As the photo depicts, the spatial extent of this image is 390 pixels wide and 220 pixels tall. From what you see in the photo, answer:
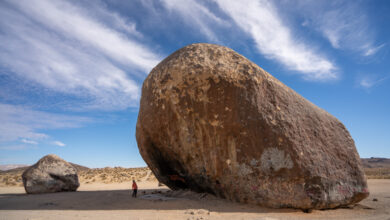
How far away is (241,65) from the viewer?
6.46 m

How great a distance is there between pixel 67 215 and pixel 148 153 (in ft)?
9.31

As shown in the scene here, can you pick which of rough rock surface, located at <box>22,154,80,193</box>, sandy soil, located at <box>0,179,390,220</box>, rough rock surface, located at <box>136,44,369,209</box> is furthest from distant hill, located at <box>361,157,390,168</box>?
rough rock surface, located at <box>22,154,80,193</box>

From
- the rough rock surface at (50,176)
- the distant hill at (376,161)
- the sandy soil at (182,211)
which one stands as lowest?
the sandy soil at (182,211)

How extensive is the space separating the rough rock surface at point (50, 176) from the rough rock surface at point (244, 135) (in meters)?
6.06

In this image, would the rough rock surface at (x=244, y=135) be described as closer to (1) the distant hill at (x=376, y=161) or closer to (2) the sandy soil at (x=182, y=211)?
(2) the sandy soil at (x=182, y=211)

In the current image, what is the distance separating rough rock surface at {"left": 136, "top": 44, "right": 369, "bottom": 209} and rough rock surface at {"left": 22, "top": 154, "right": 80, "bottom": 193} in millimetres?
6059

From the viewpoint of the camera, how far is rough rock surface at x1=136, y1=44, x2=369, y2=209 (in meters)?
5.67

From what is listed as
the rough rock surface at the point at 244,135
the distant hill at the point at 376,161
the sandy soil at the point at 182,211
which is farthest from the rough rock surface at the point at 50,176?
the distant hill at the point at 376,161

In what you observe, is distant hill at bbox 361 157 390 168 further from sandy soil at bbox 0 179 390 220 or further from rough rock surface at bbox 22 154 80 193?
rough rock surface at bbox 22 154 80 193

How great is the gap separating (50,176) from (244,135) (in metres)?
8.86

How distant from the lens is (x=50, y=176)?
10.5 m

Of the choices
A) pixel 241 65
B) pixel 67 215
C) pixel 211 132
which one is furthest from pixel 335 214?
pixel 67 215

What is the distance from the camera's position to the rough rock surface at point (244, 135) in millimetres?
5672

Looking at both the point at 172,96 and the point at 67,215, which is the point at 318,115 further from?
the point at 67,215
